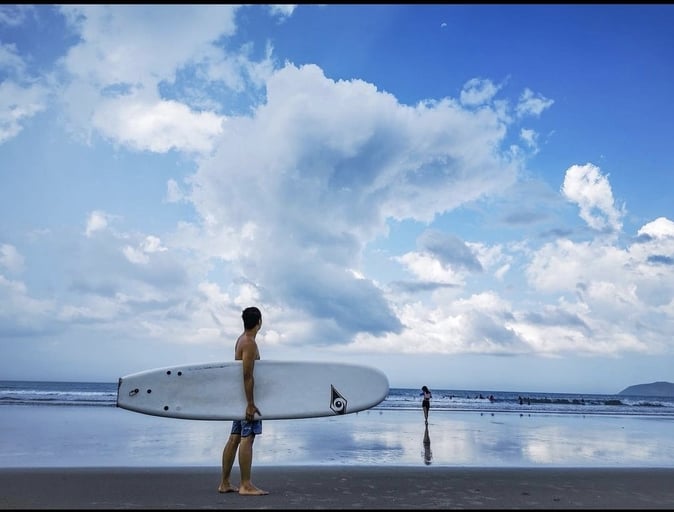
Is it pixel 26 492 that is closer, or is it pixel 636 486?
pixel 26 492

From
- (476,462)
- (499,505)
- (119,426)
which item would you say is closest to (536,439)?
(476,462)

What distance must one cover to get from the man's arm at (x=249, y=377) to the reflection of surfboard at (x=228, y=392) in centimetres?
71

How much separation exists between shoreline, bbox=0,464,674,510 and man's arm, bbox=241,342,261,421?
2.48ft

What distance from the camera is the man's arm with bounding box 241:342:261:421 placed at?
4.72 metres

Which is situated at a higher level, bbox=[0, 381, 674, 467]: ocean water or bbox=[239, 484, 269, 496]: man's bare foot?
bbox=[239, 484, 269, 496]: man's bare foot

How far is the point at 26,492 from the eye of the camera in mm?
5145

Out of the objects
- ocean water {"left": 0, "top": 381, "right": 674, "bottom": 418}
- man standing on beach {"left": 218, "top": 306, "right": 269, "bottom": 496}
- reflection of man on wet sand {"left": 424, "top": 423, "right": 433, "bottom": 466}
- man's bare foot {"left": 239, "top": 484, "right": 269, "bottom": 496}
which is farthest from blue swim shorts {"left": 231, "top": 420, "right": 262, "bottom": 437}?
ocean water {"left": 0, "top": 381, "right": 674, "bottom": 418}

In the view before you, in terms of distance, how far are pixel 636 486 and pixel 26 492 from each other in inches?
266

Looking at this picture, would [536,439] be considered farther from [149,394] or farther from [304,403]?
[149,394]

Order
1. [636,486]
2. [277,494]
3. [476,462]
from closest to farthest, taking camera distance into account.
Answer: [277,494] → [636,486] → [476,462]

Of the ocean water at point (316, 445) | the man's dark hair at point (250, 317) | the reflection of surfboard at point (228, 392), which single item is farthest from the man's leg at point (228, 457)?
the ocean water at point (316, 445)

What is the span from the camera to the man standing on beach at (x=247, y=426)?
4715mm

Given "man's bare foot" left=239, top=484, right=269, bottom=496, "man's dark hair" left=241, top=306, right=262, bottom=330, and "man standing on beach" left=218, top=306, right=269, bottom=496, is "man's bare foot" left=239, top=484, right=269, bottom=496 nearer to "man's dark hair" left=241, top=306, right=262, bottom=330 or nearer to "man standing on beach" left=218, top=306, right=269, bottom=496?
"man standing on beach" left=218, top=306, right=269, bottom=496

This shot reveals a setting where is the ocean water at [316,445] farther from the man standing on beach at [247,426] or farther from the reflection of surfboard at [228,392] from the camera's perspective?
the man standing on beach at [247,426]
